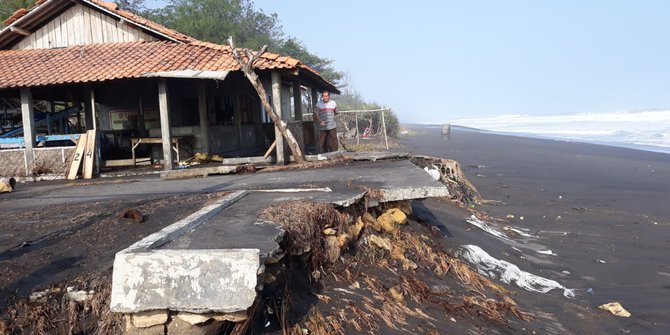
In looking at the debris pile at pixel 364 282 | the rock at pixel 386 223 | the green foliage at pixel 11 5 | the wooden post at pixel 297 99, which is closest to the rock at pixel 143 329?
the debris pile at pixel 364 282

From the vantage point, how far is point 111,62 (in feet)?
43.2

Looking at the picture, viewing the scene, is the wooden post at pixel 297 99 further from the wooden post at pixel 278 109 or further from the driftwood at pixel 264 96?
the driftwood at pixel 264 96

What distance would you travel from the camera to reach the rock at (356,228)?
19.0ft

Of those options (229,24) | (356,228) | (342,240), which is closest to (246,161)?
(356,228)

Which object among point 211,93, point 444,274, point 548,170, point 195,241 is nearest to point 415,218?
point 444,274

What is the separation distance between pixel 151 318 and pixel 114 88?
13143mm

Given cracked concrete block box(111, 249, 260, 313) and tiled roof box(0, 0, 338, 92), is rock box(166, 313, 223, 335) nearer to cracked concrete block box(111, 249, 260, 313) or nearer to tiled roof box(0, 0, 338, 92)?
cracked concrete block box(111, 249, 260, 313)

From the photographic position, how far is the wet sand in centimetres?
584

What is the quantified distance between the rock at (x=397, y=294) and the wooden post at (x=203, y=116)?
10.4 meters

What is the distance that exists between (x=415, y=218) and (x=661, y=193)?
10.0 m

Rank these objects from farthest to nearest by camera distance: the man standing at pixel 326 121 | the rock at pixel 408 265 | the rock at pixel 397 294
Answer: the man standing at pixel 326 121, the rock at pixel 408 265, the rock at pixel 397 294

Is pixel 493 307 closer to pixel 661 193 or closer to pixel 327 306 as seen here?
pixel 327 306

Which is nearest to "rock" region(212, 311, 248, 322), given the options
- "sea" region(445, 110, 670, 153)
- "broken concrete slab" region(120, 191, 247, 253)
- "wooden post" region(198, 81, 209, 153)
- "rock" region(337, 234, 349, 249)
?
"broken concrete slab" region(120, 191, 247, 253)

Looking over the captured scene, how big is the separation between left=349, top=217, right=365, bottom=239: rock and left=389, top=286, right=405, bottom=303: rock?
0.95 meters
